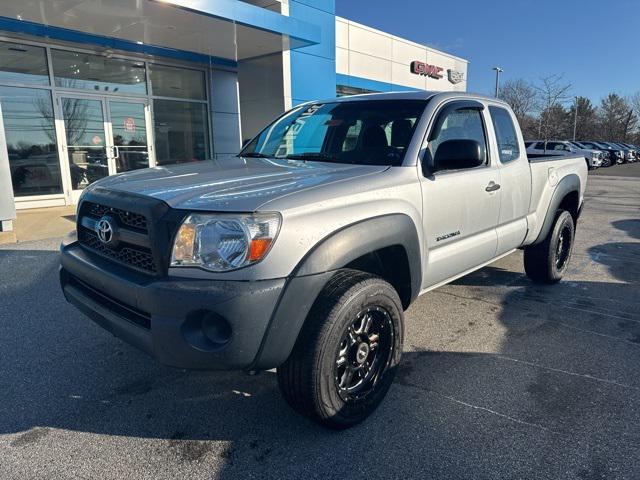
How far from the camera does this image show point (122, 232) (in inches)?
97.3

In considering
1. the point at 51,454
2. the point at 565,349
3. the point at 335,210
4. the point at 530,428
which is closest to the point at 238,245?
the point at 335,210

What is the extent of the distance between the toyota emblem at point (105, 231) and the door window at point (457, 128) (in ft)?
6.67

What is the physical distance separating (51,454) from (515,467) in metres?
2.34

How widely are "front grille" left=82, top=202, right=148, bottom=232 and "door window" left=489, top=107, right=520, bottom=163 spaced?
2.97 meters

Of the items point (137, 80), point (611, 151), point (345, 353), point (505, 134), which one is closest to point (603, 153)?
point (611, 151)

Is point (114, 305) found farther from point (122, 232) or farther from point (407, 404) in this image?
point (407, 404)

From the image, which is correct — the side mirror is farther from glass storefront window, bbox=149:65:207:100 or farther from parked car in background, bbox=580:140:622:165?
parked car in background, bbox=580:140:622:165

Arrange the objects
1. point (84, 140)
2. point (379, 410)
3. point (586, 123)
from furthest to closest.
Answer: point (586, 123), point (84, 140), point (379, 410)

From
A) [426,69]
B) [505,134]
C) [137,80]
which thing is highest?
[426,69]

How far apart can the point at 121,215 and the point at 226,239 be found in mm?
752

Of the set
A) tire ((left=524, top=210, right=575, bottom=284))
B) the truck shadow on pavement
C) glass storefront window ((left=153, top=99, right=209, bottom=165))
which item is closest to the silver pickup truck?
the truck shadow on pavement

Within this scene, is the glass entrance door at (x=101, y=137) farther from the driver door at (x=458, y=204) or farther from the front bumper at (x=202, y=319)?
the front bumper at (x=202, y=319)

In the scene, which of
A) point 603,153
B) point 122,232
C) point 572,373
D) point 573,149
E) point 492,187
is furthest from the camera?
point 603,153

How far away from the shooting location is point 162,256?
221 cm
